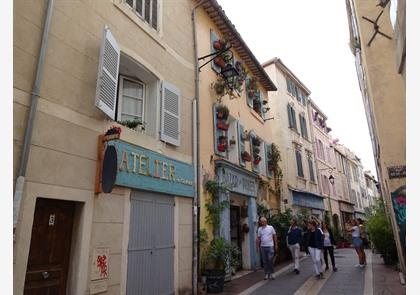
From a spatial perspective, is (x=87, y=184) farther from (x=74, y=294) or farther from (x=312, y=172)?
(x=312, y=172)

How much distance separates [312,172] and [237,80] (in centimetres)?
1151

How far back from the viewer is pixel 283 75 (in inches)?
784

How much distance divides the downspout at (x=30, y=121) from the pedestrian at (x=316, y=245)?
24.8 ft

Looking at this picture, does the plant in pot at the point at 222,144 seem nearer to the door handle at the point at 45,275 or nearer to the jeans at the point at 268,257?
the jeans at the point at 268,257

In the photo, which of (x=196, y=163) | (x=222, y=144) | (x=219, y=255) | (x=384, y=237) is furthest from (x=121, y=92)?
(x=384, y=237)

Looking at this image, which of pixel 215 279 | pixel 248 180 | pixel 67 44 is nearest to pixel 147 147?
pixel 67 44

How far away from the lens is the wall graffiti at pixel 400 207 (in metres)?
7.67

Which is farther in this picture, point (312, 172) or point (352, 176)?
point (352, 176)

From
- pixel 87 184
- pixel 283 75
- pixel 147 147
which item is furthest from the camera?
pixel 283 75

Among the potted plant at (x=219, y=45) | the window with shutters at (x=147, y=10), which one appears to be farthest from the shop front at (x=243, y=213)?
the window with shutters at (x=147, y=10)

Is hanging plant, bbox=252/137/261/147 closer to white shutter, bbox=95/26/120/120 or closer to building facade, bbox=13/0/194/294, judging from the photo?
building facade, bbox=13/0/194/294

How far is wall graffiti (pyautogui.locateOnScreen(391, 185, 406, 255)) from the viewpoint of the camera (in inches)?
302

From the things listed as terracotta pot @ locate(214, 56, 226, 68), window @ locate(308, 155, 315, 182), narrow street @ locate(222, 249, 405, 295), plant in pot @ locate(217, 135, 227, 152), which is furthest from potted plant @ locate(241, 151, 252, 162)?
window @ locate(308, 155, 315, 182)

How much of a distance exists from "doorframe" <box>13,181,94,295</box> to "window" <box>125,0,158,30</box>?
468cm
